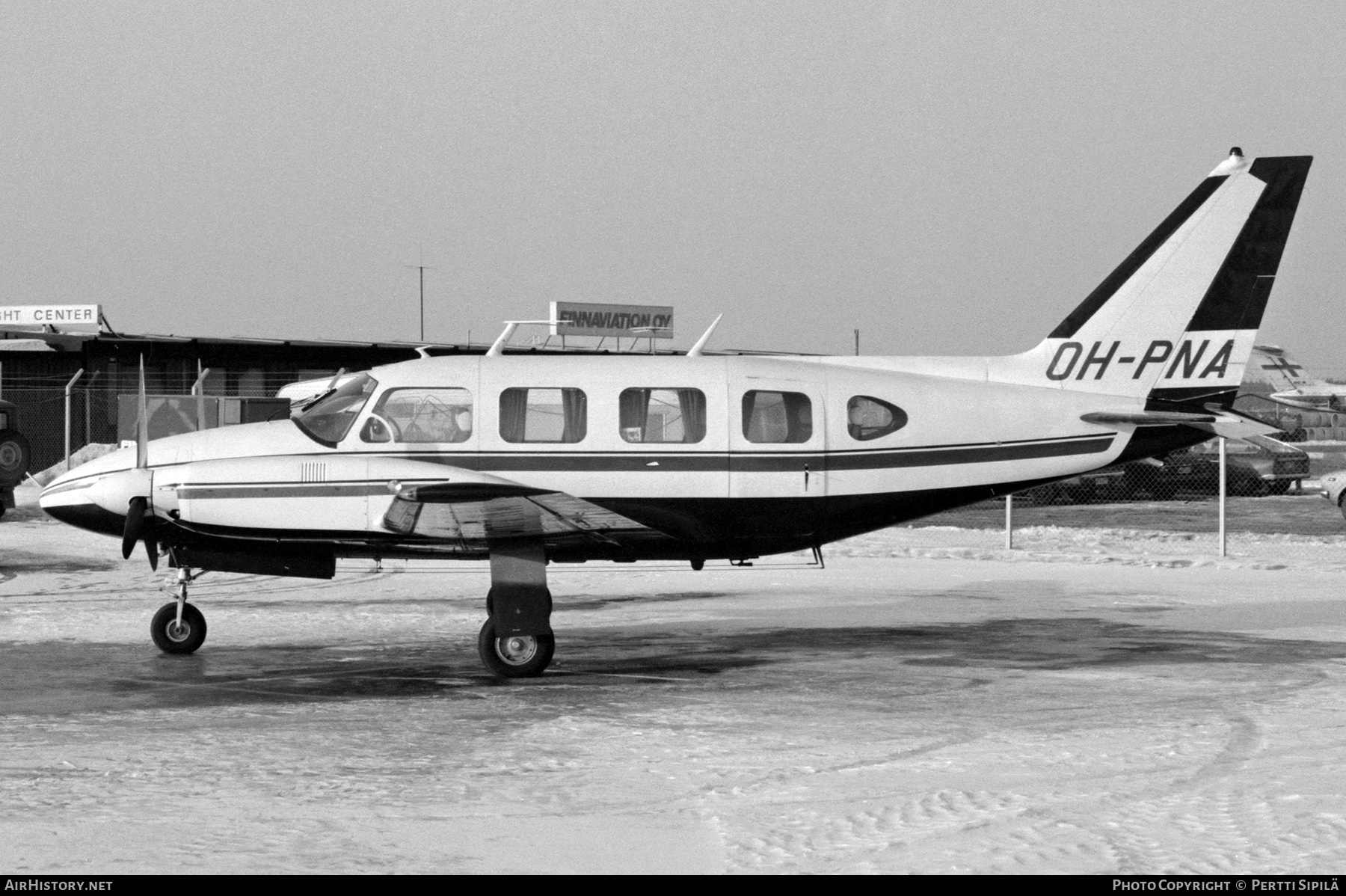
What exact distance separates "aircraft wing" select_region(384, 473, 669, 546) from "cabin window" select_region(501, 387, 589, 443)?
66cm

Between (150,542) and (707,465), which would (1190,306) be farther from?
(150,542)

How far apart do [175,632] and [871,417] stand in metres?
6.15

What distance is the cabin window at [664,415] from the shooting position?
12.1 metres

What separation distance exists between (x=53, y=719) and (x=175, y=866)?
3908mm

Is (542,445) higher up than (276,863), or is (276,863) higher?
(542,445)

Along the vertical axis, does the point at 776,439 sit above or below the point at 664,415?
below

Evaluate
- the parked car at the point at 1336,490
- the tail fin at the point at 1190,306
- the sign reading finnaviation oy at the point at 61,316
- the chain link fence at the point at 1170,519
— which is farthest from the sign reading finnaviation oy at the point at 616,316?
the tail fin at the point at 1190,306

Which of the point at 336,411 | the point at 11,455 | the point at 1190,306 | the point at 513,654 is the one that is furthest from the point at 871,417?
the point at 11,455

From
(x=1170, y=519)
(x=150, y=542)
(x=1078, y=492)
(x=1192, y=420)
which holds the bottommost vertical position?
→ (x=1170, y=519)

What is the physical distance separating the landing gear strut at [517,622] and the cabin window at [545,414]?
1115 mm

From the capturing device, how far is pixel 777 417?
40.3 ft
